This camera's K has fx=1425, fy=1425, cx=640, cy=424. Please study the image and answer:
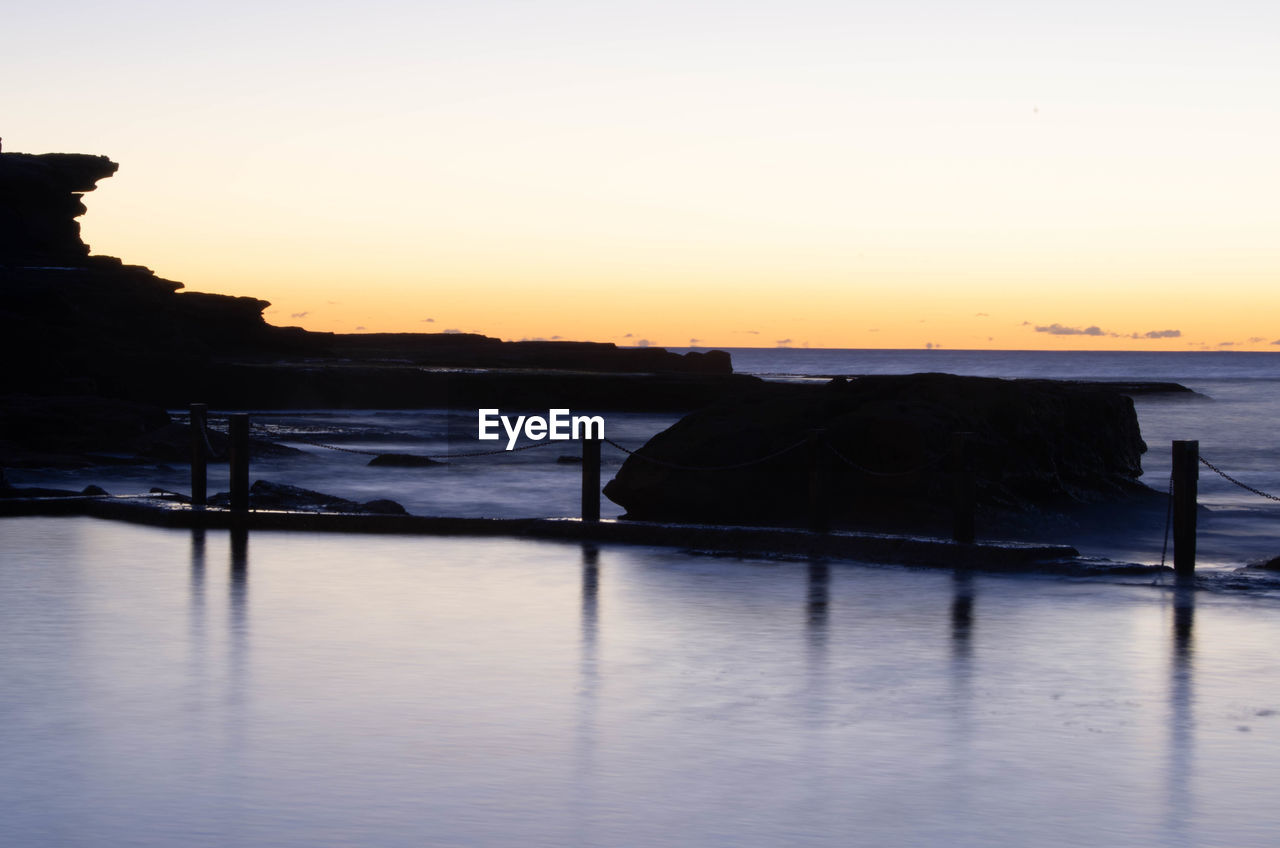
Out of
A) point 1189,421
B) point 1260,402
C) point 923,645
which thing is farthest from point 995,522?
point 1260,402

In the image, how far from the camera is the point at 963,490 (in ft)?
41.2

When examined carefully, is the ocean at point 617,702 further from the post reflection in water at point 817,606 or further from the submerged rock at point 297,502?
the submerged rock at point 297,502

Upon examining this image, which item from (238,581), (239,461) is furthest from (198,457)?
(238,581)

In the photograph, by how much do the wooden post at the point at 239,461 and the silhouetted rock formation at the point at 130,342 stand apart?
33.3 metres

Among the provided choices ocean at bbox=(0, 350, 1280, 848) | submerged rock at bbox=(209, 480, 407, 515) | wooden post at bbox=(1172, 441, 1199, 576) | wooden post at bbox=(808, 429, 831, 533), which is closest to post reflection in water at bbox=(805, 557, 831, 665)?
ocean at bbox=(0, 350, 1280, 848)

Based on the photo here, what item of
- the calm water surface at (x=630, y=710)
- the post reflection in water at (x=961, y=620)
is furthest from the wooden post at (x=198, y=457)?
the post reflection in water at (x=961, y=620)

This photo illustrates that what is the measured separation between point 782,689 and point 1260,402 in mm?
104444

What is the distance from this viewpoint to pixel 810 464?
13.3 meters

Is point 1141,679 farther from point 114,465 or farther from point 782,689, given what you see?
point 114,465

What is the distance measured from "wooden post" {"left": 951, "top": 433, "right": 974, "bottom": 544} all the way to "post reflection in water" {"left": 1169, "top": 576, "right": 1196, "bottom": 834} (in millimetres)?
2217

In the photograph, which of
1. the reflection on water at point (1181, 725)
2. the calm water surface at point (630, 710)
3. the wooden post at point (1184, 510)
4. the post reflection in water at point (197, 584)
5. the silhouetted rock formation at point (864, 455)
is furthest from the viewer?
the silhouetted rock formation at point (864, 455)

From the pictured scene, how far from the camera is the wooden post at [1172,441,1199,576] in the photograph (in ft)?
37.6

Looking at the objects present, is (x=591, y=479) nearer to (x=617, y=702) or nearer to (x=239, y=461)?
(x=239, y=461)

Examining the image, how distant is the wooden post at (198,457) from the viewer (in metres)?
16.2
